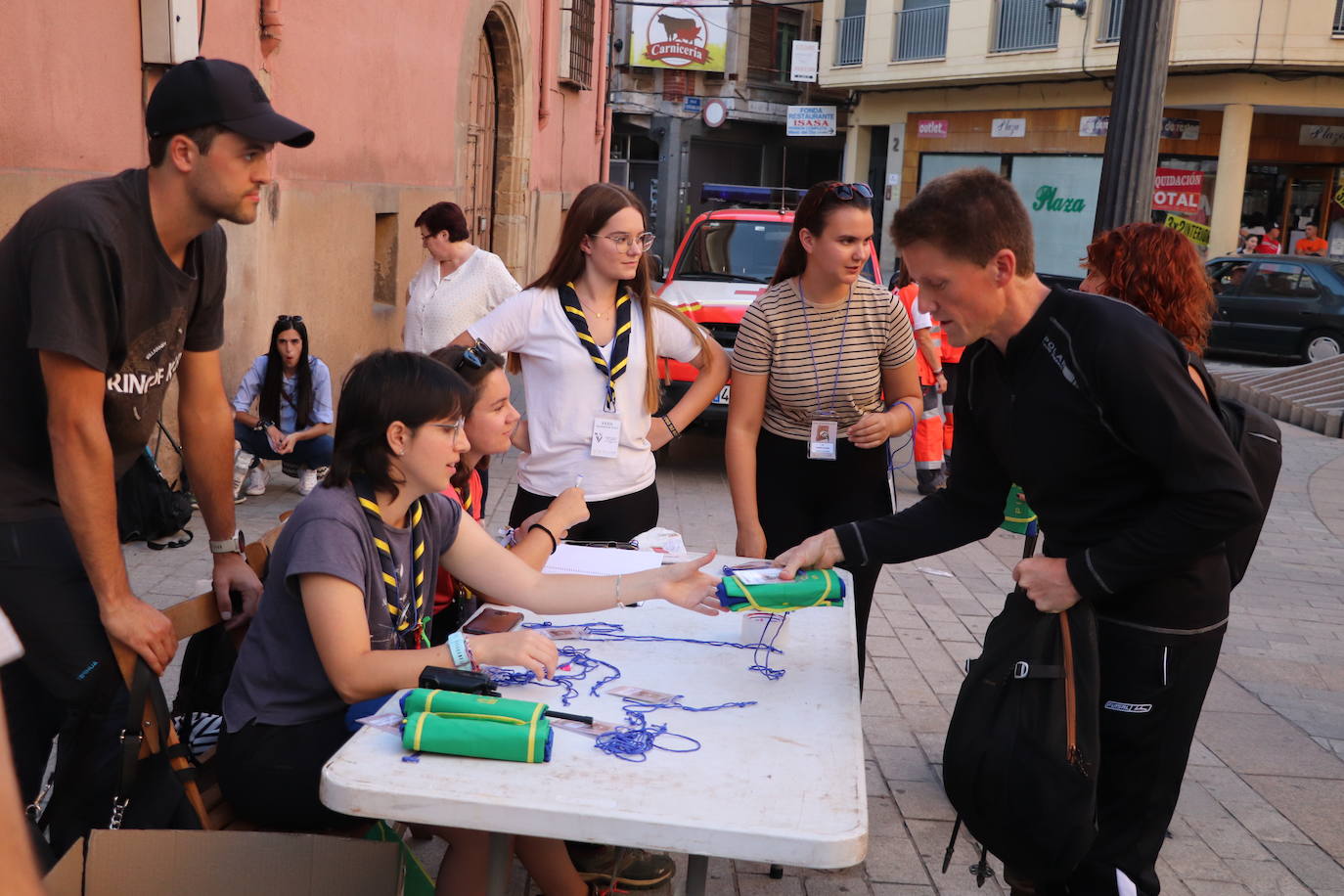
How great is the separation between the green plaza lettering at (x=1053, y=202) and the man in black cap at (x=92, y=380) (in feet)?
84.9

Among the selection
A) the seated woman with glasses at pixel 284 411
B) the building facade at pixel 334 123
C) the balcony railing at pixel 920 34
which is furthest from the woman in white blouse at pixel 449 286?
the balcony railing at pixel 920 34

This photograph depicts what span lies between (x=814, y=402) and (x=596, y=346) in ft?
2.37

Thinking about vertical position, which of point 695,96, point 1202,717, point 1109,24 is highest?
point 1109,24

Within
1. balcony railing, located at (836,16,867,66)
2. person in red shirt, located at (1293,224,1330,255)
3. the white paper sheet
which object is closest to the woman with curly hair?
the white paper sheet

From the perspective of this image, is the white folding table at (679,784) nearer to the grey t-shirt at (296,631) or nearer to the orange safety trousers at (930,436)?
the grey t-shirt at (296,631)

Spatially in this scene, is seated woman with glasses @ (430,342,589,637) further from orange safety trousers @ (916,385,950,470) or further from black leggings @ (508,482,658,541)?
orange safety trousers @ (916,385,950,470)

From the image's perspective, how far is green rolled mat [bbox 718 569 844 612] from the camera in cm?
267

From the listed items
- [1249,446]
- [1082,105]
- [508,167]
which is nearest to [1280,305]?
[508,167]

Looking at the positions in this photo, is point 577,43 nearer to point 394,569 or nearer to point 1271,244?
point 1271,244

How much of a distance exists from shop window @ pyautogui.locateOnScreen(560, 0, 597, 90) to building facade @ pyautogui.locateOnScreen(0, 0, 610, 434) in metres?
0.51

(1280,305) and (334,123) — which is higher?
(334,123)

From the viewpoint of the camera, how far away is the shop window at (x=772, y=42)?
Result: 41.0 m

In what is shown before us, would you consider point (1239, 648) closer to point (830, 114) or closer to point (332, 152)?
point (332, 152)

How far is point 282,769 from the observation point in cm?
259
